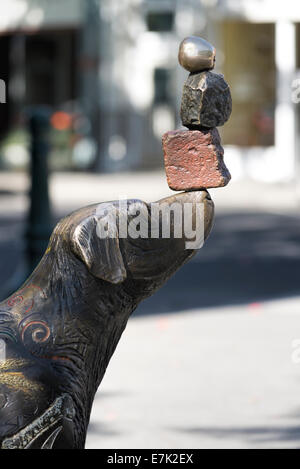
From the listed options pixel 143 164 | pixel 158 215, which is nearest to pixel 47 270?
pixel 158 215

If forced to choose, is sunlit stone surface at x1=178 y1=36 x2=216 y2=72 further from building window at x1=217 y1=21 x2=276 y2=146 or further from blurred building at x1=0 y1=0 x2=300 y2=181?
building window at x1=217 y1=21 x2=276 y2=146

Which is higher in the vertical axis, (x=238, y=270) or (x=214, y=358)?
(x=238, y=270)

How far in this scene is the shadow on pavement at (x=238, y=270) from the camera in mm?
6805

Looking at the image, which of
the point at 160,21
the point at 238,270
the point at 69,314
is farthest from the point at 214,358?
the point at 160,21

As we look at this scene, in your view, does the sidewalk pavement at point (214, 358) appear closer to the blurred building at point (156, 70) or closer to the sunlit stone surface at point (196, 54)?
the sunlit stone surface at point (196, 54)

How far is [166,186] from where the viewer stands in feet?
46.6

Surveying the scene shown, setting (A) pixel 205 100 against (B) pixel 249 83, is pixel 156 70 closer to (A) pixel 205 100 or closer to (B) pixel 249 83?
(B) pixel 249 83

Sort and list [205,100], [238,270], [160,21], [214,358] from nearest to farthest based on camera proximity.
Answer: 1. [205,100]
2. [214,358]
3. [238,270]
4. [160,21]

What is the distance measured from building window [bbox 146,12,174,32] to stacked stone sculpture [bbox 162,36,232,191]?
49.4 ft

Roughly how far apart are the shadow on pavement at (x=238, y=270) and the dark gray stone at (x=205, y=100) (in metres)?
4.82

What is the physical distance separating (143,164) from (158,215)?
52.1 ft

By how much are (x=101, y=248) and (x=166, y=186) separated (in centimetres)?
1260

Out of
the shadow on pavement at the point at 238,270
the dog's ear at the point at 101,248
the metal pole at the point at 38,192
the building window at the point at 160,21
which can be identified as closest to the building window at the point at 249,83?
the building window at the point at 160,21
